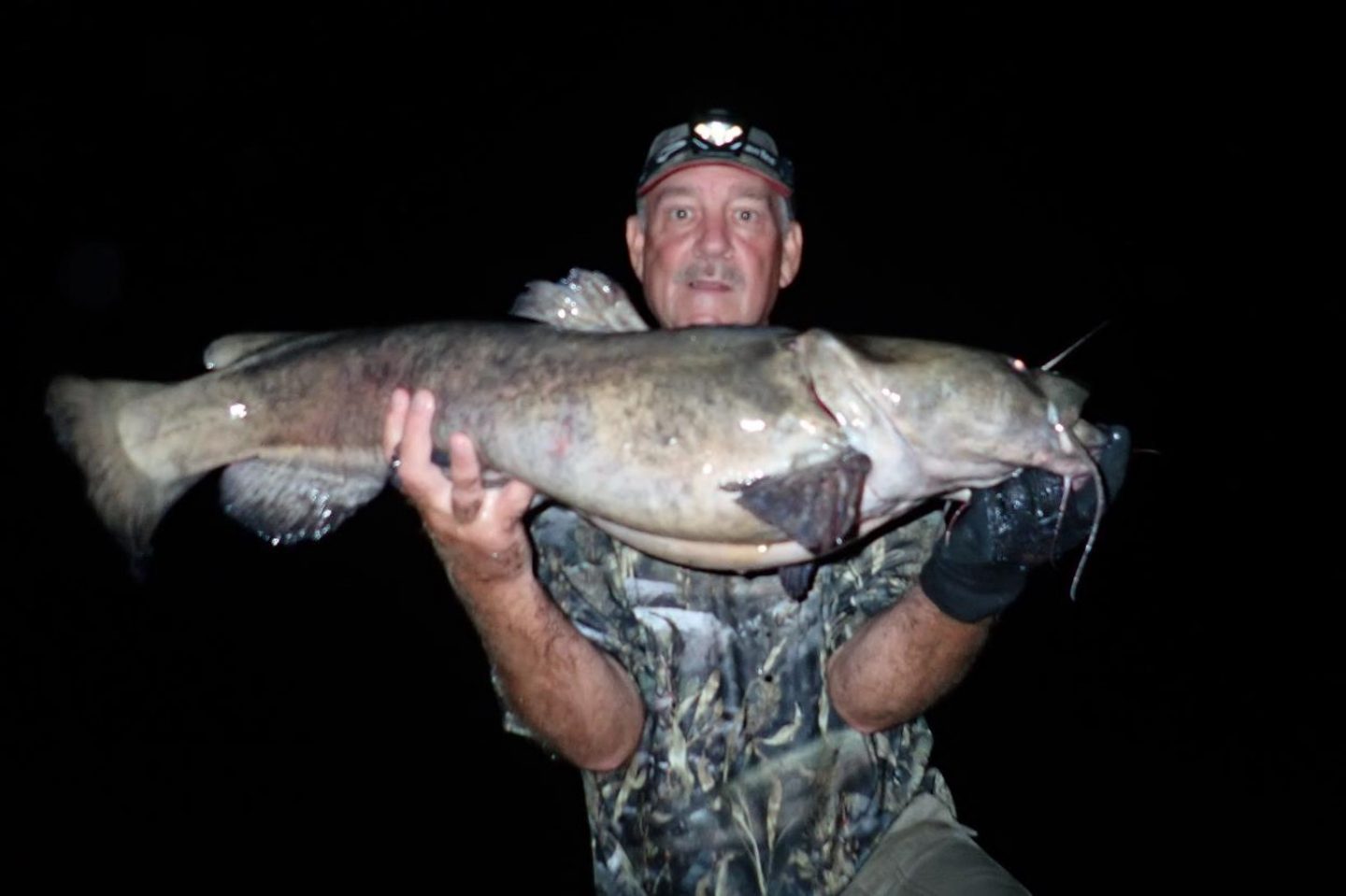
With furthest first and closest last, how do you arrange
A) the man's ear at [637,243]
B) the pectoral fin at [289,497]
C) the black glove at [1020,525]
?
the man's ear at [637,243], the pectoral fin at [289,497], the black glove at [1020,525]

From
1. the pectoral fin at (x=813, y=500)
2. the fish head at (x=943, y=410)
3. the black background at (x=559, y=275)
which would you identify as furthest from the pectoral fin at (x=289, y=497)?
the black background at (x=559, y=275)

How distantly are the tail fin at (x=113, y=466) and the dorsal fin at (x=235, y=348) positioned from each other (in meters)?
0.15

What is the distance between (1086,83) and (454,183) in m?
10.9

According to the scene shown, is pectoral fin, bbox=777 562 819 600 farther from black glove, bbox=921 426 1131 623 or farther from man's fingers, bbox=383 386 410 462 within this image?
man's fingers, bbox=383 386 410 462

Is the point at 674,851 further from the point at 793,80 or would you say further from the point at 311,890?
the point at 793,80

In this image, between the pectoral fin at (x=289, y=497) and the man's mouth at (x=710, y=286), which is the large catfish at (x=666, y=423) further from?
the man's mouth at (x=710, y=286)

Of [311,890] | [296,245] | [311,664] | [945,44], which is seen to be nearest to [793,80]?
[945,44]

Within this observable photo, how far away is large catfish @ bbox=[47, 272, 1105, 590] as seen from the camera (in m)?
1.75

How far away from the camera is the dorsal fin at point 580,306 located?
208 centimetres

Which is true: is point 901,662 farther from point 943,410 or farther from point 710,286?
point 710,286

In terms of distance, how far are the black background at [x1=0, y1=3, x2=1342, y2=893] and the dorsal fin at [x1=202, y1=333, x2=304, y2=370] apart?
245 inches

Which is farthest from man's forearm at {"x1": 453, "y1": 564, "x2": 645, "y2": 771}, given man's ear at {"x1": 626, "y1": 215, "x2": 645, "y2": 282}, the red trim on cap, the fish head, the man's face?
the red trim on cap

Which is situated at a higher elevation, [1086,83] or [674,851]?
[1086,83]

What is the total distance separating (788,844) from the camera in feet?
7.69
